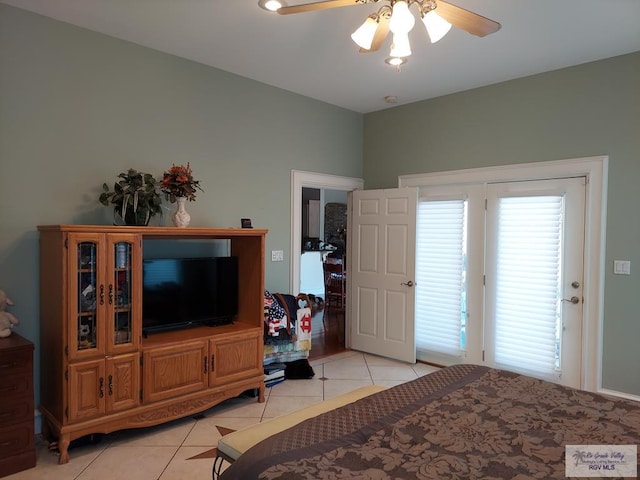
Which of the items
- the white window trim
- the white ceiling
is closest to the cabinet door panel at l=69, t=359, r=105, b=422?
the white ceiling

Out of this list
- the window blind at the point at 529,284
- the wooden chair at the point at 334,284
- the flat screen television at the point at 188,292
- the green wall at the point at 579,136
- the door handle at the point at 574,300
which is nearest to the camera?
the flat screen television at the point at 188,292

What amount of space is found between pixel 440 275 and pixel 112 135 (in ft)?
11.1

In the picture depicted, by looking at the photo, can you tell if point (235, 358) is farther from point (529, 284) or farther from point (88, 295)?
point (529, 284)

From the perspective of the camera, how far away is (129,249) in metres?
2.89

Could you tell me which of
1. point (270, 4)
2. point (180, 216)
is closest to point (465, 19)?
point (270, 4)

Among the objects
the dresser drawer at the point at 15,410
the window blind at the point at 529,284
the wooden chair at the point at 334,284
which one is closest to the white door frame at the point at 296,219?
the window blind at the point at 529,284

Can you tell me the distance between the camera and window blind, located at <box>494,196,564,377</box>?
384 cm

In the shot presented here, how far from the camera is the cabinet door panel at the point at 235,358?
3.32 meters

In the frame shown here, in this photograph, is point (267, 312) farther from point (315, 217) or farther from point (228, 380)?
point (315, 217)

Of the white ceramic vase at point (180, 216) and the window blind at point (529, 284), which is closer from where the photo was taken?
the white ceramic vase at point (180, 216)

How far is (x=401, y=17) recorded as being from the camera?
6.89 feet

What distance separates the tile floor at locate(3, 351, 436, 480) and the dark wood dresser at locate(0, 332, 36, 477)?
8 centimetres

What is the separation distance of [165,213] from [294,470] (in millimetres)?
2691

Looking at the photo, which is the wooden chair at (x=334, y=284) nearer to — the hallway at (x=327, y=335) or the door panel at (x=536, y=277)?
the hallway at (x=327, y=335)
